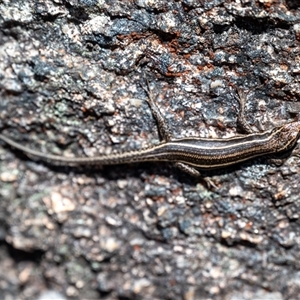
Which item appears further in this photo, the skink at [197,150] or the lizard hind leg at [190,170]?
the lizard hind leg at [190,170]

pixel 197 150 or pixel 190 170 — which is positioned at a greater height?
pixel 197 150

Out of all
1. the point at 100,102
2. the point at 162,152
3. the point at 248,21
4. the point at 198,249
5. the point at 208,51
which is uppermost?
the point at 248,21

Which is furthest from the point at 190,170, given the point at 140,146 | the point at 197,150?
the point at 140,146

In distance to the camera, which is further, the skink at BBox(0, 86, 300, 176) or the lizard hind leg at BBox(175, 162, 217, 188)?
the lizard hind leg at BBox(175, 162, 217, 188)

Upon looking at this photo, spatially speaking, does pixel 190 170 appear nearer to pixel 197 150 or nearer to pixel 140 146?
pixel 197 150

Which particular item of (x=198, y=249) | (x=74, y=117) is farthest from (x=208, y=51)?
(x=198, y=249)

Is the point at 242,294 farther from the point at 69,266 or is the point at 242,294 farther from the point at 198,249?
the point at 69,266

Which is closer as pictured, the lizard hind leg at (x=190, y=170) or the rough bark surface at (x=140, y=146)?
the rough bark surface at (x=140, y=146)

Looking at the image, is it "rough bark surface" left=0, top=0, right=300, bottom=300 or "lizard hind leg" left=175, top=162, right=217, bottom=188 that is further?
"lizard hind leg" left=175, top=162, right=217, bottom=188
